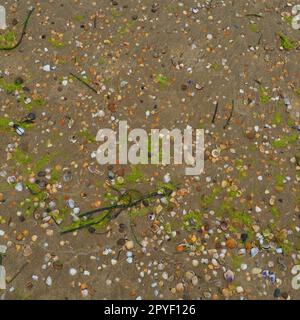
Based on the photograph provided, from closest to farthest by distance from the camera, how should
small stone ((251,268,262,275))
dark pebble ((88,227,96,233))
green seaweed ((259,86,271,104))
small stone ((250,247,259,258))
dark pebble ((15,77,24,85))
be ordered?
small stone ((251,268,262,275)), small stone ((250,247,259,258)), dark pebble ((88,227,96,233)), green seaweed ((259,86,271,104)), dark pebble ((15,77,24,85))

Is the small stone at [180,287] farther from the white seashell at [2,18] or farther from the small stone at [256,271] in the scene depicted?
the white seashell at [2,18]

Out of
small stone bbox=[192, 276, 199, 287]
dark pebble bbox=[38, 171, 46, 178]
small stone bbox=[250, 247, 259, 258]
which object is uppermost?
dark pebble bbox=[38, 171, 46, 178]

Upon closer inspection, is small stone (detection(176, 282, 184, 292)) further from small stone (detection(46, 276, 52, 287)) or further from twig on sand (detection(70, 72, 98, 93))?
twig on sand (detection(70, 72, 98, 93))

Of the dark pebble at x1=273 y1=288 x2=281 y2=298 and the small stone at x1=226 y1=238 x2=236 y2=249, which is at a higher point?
the small stone at x1=226 y1=238 x2=236 y2=249

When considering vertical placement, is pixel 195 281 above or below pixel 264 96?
below

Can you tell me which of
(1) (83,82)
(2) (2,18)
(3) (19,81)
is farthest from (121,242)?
(2) (2,18)

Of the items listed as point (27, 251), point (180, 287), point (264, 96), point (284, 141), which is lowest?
point (27, 251)

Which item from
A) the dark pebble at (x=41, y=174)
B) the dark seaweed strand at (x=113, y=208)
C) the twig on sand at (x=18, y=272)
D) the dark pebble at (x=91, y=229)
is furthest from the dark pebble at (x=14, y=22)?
the twig on sand at (x=18, y=272)

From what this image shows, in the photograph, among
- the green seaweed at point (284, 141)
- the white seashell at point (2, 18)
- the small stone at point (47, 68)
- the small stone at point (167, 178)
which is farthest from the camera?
the white seashell at point (2, 18)

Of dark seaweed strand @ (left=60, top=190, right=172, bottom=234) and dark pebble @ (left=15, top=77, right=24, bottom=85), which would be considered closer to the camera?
dark seaweed strand @ (left=60, top=190, right=172, bottom=234)

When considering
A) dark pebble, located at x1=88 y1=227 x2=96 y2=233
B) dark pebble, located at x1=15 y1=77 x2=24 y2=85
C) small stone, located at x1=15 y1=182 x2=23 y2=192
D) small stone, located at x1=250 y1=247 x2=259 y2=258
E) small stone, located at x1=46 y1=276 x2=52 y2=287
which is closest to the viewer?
small stone, located at x1=46 y1=276 x2=52 y2=287

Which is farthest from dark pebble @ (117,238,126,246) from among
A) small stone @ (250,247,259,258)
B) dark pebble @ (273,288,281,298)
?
dark pebble @ (273,288,281,298)

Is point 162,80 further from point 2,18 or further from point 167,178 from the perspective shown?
point 2,18
